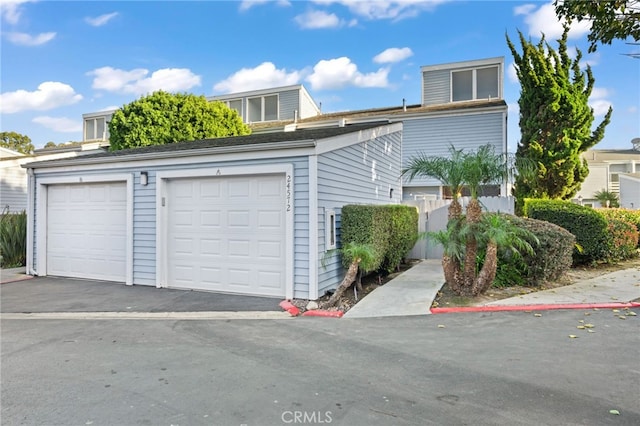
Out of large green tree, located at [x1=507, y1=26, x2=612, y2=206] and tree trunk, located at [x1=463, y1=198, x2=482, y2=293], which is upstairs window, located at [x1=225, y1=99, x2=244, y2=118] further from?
tree trunk, located at [x1=463, y1=198, x2=482, y2=293]

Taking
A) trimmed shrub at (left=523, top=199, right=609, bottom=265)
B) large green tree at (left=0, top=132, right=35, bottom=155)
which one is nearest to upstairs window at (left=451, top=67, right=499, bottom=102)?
trimmed shrub at (left=523, top=199, right=609, bottom=265)

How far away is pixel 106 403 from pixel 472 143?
16546 millimetres

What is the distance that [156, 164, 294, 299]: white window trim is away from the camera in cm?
716

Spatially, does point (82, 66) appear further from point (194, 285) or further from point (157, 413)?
point (157, 413)

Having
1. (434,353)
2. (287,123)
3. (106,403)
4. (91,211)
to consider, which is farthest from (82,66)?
(434,353)

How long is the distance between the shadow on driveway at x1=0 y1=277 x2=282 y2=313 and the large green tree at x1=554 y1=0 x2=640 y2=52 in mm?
5924

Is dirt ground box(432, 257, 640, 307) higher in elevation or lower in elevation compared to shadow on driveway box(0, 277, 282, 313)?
higher

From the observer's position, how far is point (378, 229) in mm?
8000

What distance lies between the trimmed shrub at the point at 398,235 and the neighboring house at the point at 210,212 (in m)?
0.94

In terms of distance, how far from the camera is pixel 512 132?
54.6 ft

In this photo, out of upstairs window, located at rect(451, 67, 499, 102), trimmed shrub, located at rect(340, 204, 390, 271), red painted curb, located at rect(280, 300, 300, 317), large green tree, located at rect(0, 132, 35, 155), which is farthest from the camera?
large green tree, located at rect(0, 132, 35, 155)

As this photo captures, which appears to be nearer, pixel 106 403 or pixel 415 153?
pixel 106 403

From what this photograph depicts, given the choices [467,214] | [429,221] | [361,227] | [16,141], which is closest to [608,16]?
[467,214]

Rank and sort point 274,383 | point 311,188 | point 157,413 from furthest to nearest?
point 311,188 → point 274,383 → point 157,413
